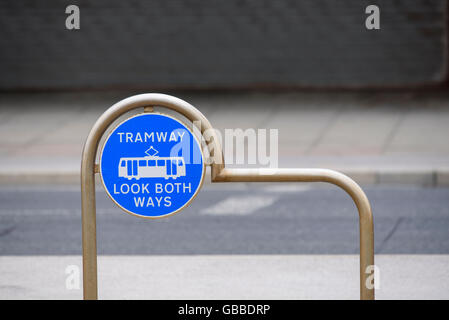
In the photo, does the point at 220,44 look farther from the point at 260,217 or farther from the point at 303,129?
the point at 260,217

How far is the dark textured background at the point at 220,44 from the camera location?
1683 cm

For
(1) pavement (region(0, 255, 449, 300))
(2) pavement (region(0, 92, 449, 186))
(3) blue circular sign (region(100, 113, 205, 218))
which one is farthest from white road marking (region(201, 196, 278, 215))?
(3) blue circular sign (region(100, 113, 205, 218))

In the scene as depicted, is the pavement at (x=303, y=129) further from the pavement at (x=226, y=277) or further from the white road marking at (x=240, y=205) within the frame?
the pavement at (x=226, y=277)

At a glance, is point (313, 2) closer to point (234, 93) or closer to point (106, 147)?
point (234, 93)

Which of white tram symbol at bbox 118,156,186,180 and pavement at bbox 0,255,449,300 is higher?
white tram symbol at bbox 118,156,186,180

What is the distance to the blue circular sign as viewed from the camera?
4680 millimetres

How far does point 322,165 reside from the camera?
37.5ft

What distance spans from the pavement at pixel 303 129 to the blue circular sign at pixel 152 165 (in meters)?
6.65

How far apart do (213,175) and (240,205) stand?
5.21 meters

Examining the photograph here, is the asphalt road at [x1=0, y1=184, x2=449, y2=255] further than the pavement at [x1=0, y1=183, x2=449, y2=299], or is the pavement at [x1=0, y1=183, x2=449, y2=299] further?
the asphalt road at [x1=0, y1=184, x2=449, y2=255]

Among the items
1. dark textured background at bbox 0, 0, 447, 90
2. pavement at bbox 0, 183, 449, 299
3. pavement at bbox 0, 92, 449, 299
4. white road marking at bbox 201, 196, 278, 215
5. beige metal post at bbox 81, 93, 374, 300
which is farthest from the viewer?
dark textured background at bbox 0, 0, 447, 90

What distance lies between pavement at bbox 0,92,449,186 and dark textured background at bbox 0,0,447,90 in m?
0.49

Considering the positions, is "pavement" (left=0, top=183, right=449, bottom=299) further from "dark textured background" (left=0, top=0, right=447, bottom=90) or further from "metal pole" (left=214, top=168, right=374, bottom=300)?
"dark textured background" (left=0, top=0, right=447, bottom=90)
